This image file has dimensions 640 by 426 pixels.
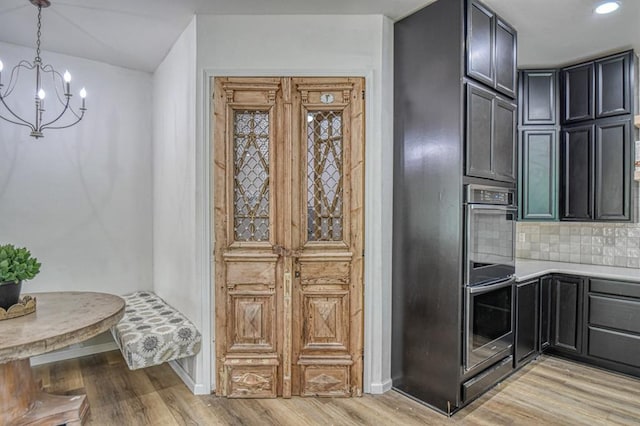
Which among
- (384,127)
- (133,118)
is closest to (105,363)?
(133,118)

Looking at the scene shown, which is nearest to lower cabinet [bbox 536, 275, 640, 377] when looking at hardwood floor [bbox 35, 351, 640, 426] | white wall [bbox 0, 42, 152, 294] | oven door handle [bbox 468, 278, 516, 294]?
hardwood floor [bbox 35, 351, 640, 426]

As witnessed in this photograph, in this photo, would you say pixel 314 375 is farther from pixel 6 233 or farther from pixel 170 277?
pixel 6 233

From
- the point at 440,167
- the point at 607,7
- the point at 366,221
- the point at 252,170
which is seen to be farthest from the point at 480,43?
the point at 252,170

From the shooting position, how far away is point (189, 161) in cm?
284

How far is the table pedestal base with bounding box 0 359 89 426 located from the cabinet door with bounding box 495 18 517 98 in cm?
351

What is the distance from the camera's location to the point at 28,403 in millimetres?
2264

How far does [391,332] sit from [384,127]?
5.00 ft

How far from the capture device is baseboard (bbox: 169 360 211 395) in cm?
272

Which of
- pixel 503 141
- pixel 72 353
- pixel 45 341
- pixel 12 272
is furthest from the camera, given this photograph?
pixel 72 353

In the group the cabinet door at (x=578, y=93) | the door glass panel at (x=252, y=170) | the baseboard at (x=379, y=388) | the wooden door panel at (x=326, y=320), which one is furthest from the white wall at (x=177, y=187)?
the cabinet door at (x=578, y=93)

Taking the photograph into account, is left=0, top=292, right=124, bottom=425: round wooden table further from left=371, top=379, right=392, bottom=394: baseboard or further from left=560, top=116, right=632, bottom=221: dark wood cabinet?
left=560, top=116, right=632, bottom=221: dark wood cabinet

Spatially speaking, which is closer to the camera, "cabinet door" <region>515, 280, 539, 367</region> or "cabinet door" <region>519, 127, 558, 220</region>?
"cabinet door" <region>515, 280, 539, 367</region>

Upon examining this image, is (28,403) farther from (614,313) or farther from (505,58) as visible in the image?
(614,313)

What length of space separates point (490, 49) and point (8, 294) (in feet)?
11.0
